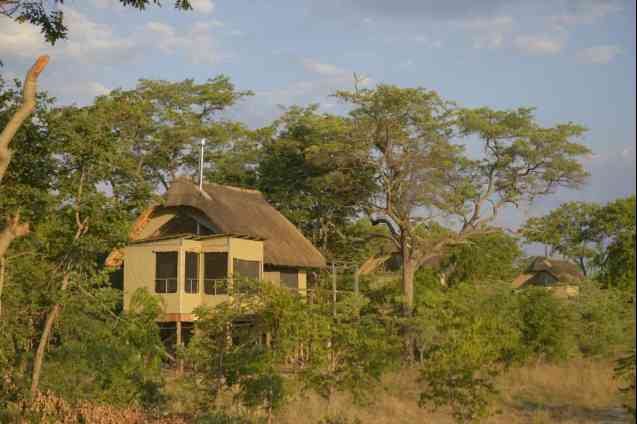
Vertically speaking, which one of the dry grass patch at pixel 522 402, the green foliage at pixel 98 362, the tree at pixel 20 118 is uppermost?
the tree at pixel 20 118

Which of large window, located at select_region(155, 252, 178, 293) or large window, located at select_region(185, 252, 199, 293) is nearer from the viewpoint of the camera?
large window, located at select_region(155, 252, 178, 293)

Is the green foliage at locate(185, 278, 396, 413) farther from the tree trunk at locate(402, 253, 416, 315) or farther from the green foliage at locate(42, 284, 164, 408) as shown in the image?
the tree trunk at locate(402, 253, 416, 315)

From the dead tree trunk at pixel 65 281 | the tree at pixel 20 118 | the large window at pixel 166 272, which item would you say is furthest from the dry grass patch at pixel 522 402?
the large window at pixel 166 272

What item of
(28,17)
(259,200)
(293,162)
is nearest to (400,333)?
(259,200)

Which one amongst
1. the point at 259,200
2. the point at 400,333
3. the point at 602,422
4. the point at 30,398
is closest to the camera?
the point at 30,398

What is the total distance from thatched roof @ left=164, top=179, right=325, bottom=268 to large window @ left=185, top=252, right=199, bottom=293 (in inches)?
46.7

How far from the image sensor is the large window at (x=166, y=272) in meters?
24.6

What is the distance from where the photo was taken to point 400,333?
26.4m

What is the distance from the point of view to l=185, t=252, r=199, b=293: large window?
24.7 meters

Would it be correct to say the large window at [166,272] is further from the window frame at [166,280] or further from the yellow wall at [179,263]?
the yellow wall at [179,263]

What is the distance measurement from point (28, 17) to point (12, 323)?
6.65 metres

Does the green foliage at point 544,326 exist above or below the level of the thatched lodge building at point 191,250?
below

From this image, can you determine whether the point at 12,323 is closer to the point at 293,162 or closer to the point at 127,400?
the point at 127,400

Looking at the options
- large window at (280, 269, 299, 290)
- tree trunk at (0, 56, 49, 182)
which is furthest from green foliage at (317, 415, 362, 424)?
large window at (280, 269, 299, 290)
